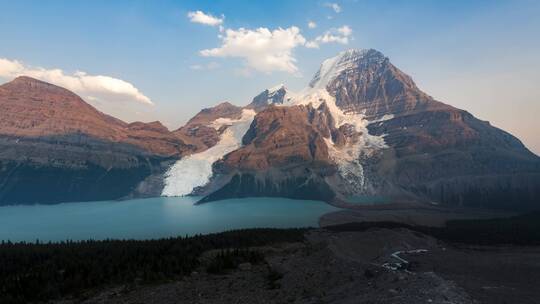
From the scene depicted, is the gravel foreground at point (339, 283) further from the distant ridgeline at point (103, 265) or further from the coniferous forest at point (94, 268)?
the coniferous forest at point (94, 268)

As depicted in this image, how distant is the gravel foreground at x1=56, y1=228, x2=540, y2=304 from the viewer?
40.0m

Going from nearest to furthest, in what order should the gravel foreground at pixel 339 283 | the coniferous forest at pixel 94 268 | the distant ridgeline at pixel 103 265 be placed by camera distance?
the gravel foreground at pixel 339 283, the coniferous forest at pixel 94 268, the distant ridgeline at pixel 103 265

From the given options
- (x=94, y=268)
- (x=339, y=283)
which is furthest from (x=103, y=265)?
(x=339, y=283)

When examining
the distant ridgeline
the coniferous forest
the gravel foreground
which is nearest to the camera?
the gravel foreground

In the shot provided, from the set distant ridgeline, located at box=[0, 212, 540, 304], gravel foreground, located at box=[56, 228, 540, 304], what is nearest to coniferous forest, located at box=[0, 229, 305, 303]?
distant ridgeline, located at box=[0, 212, 540, 304]

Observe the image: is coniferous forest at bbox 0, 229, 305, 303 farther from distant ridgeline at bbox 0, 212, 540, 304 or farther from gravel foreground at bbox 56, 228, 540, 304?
gravel foreground at bbox 56, 228, 540, 304

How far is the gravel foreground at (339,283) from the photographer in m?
40.0

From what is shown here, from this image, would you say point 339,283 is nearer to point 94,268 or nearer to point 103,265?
point 94,268

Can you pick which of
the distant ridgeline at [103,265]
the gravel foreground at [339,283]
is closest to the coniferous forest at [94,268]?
the distant ridgeline at [103,265]

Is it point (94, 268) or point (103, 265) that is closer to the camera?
point (94, 268)

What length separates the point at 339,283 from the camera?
173 ft

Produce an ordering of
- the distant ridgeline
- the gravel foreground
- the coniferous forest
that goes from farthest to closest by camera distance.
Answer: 1. the distant ridgeline
2. the coniferous forest
3. the gravel foreground

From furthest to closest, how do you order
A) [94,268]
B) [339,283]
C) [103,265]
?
[103,265]
[94,268]
[339,283]

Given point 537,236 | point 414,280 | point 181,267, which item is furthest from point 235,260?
point 537,236
